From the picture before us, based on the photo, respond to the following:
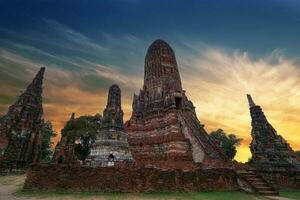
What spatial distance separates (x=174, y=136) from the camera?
1728 cm

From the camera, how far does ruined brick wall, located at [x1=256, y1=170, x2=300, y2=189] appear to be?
15.2 m

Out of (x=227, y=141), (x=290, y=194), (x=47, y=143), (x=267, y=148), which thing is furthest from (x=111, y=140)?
(x=227, y=141)

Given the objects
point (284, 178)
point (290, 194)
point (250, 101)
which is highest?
point (250, 101)

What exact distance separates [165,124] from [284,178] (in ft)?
32.8

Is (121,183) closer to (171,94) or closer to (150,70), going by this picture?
(171,94)

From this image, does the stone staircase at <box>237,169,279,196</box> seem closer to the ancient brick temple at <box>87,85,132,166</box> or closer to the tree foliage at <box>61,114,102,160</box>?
the ancient brick temple at <box>87,85,132,166</box>

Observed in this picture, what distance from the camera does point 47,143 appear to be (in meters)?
40.4

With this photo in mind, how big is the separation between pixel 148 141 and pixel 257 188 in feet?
31.2

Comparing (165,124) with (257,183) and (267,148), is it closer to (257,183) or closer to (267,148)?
(257,183)

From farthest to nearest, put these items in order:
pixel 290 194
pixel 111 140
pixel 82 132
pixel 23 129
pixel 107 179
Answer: pixel 82 132 → pixel 23 129 → pixel 111 140 → pixel 290 194 → pixel 107 179

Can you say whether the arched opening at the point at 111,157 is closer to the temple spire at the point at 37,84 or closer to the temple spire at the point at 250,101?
the temple spire at the point at 250,101

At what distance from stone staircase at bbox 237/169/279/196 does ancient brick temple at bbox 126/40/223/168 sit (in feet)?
5.96

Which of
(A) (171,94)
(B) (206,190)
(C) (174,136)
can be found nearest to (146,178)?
(B) (206,190)

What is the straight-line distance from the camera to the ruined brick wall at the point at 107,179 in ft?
34.9
